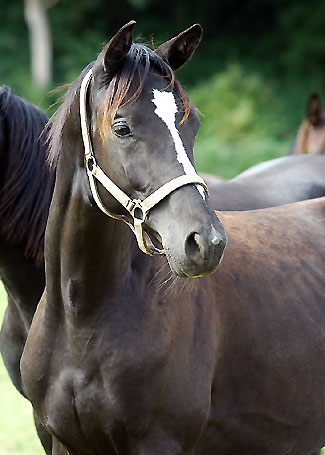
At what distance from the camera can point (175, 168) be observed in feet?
6.97

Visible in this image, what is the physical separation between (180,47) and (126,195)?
551 mm

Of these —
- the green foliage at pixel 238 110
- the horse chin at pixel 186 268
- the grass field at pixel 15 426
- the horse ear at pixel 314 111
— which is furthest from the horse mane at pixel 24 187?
the green foliage at pixel 238 110

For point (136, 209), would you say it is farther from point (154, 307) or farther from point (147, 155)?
point (154, 307)

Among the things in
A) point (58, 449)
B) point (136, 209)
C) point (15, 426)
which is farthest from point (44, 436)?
point (15, 426)

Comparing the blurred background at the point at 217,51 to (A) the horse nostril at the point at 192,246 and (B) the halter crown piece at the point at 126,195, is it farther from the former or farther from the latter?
(A) the horse nostril at the point at 192,246

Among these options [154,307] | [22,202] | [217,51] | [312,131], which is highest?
[217,51]

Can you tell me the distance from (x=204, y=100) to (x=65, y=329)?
17.3m

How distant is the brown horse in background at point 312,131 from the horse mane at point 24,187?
4.37 metres

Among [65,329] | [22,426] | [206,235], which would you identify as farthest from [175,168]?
[22,426]

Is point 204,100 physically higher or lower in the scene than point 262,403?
higher

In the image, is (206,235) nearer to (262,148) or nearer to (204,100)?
(262,148)

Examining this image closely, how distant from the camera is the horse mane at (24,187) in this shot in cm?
319

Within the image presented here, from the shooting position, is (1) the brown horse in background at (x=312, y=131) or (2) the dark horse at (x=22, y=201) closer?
(2) the dark horse at (x=22, y=201)

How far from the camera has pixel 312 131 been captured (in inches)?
287
